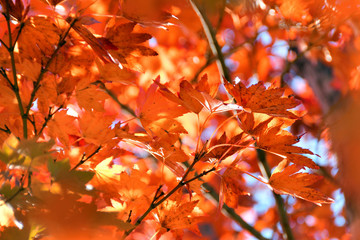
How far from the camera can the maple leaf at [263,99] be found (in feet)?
1.68

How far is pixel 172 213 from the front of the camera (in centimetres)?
59

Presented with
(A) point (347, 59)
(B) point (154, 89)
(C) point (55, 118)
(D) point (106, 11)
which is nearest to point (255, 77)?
(A) point (347, 59)

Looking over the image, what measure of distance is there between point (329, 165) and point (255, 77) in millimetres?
509

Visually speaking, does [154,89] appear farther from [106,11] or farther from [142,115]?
[106,11]

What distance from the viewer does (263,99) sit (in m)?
0.52

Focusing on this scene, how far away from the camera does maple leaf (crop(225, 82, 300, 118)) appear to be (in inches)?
20.1

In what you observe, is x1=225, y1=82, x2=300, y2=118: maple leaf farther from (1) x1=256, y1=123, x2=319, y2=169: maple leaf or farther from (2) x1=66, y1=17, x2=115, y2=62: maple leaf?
(2) x1=66, y1=17, x2=115, y2=62: maple leaf

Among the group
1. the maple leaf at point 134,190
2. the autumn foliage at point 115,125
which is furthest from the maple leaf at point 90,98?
the maple leaf at point 134,190

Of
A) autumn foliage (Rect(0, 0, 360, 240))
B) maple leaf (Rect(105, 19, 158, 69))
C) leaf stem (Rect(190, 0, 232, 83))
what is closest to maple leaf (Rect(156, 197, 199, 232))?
autumn foliage (Rect(0, 0, 360, 240))

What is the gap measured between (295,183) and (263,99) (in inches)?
6.1

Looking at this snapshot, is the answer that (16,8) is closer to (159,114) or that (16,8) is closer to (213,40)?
(159,114)

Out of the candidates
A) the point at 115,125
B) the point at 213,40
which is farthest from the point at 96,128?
the point at 213,40

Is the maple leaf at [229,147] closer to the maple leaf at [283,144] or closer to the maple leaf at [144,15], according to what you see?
the maple leaf at [283,144]

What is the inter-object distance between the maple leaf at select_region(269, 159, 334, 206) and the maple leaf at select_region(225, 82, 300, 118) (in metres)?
0.11
